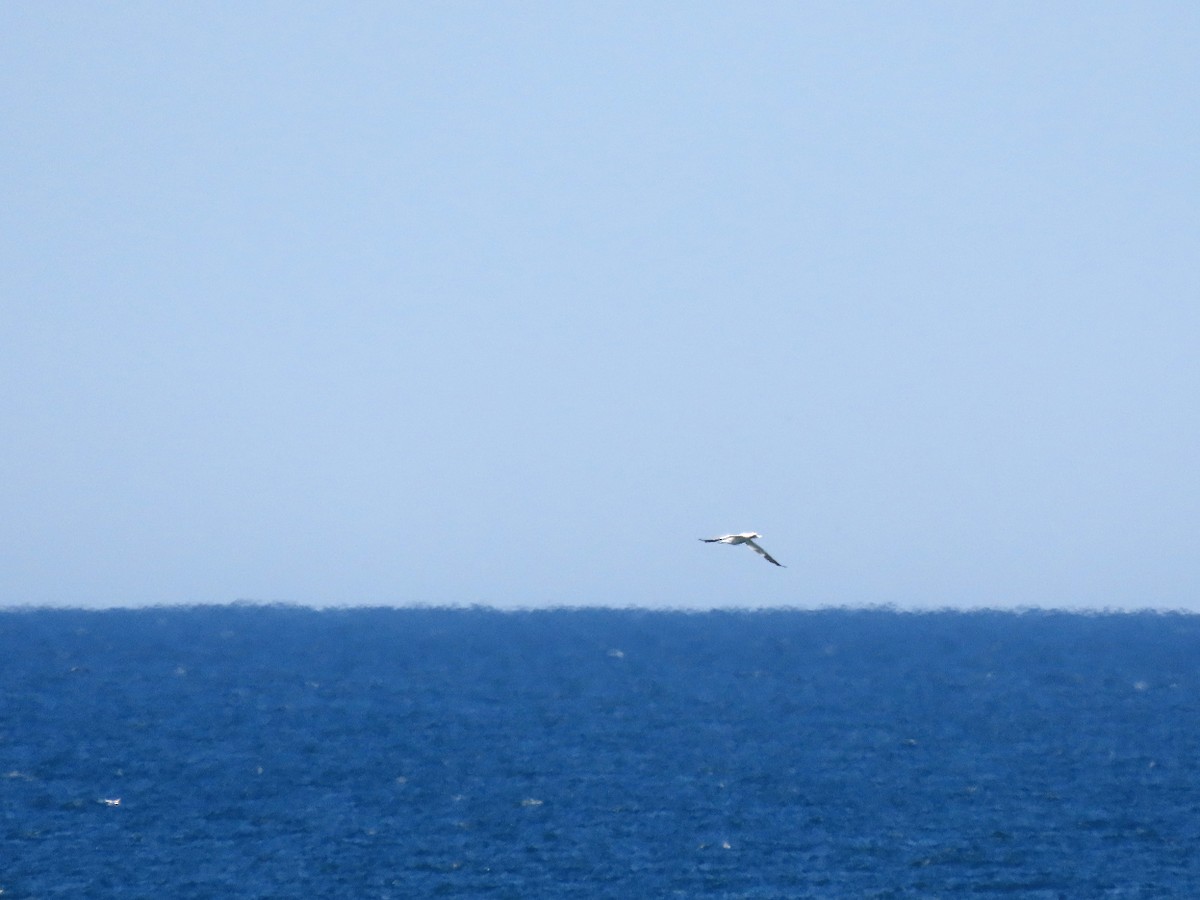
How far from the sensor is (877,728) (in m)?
97.6

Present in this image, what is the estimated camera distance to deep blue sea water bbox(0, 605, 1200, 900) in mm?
59625

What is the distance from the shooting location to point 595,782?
77062 mm

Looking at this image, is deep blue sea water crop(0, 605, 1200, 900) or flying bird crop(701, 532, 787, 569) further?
deep blue sea water crop(0, 605, 1200, 900)

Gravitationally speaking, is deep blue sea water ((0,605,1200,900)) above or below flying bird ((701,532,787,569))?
below

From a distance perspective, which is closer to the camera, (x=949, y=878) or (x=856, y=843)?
(x=949, y=878)

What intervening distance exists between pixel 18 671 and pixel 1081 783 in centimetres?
9423

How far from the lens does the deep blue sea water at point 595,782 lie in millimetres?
59625

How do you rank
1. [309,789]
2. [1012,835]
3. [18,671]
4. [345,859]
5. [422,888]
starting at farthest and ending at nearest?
[18,671] < [309,789] < [1012,835] < [345,859] < [422,888]

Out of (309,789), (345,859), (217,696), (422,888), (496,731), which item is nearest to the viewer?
(422,888)

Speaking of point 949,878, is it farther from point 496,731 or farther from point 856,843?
point 496,731

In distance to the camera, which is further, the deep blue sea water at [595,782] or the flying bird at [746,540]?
the deep blue sea water at [595,782]

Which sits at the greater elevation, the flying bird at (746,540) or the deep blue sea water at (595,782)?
the flying bird at (746,540)

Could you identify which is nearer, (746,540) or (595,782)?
(746,540)

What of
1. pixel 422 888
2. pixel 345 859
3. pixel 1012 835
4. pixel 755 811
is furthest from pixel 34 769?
pixel 1012 835
